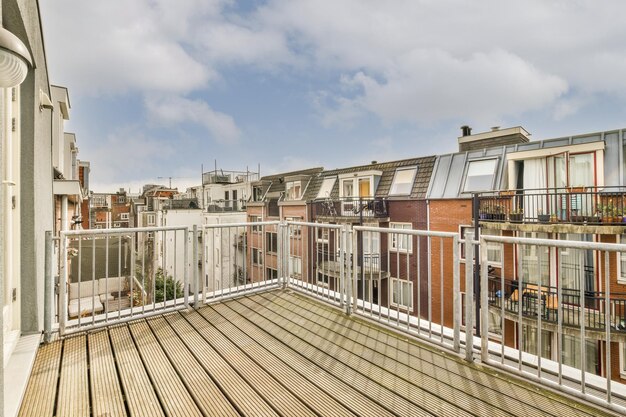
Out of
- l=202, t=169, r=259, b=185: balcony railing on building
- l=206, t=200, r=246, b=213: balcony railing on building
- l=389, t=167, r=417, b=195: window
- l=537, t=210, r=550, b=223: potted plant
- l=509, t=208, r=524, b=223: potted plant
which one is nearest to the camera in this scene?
l=537, t=210, r=550, b=223: potted plant

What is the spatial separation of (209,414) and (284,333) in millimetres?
1226

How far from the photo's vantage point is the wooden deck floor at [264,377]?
1776 mm

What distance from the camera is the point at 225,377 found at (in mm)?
2096

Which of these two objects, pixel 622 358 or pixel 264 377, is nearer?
pixel 264 377

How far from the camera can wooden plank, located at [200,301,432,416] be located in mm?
1819

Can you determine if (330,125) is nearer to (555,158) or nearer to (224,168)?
(224,168)

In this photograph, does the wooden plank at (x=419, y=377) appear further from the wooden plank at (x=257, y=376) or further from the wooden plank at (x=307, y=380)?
the wooden plank at (x=257, y=376)

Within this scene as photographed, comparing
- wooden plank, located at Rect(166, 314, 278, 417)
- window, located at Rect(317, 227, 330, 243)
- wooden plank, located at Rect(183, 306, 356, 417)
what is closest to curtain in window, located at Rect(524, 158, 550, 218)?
window, located at Rect(317, 227, 330, 243)

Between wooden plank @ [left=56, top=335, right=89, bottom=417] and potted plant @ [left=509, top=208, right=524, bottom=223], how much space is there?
10.4 metres

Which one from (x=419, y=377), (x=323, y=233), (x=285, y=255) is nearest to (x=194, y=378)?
(x=419, y=377)

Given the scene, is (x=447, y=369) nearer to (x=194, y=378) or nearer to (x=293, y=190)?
(x=194, y=378)

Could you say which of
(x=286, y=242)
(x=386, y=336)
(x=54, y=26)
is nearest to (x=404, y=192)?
(x=286, y=242)

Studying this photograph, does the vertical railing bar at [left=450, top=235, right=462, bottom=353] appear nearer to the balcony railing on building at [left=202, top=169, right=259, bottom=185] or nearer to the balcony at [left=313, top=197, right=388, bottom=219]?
the balcony at [left=313, top=197, right=388, bottom=219]

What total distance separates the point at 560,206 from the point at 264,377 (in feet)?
32.6
